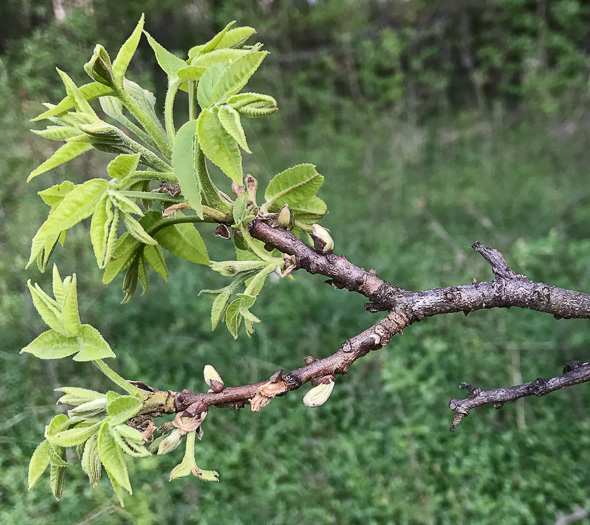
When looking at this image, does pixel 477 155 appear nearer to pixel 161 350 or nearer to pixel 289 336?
pixel 289 336

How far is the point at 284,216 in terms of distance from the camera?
1.34 feet

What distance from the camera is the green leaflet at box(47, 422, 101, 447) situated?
344 millimetres

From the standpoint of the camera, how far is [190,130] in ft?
1.08

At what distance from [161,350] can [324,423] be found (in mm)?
690

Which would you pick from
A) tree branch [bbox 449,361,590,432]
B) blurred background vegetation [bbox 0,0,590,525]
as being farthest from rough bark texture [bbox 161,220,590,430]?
blurred background vegetation [bbox 0,0,590,525]

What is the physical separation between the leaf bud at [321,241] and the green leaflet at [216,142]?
11cm

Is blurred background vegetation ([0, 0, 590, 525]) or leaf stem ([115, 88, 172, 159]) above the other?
leaf stem ([115, 88, 172, 159])

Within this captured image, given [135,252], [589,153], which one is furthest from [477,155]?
[135,252]

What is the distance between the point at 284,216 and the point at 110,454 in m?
0.22

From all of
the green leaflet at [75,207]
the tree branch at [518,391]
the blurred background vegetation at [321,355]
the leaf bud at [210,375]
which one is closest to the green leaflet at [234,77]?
the green leaflet at [75,207]

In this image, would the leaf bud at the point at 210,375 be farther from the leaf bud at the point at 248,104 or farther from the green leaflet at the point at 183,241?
the leaf bud at the point at 248,104

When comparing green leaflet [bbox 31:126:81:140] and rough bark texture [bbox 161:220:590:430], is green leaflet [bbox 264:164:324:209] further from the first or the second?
green leaflet [bbox 31:126:81:140]

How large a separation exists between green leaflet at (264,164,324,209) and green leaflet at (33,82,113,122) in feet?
0.50

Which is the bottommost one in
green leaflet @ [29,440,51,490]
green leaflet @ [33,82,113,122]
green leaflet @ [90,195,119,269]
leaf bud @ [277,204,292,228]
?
green leaflet @ [29,440,51,490]
